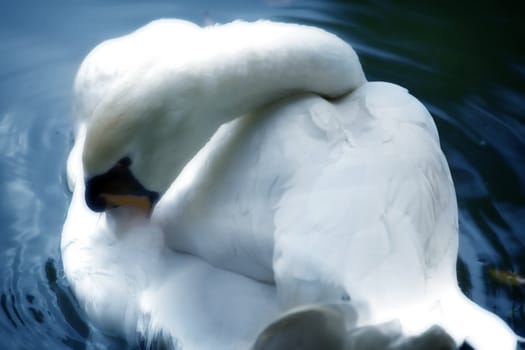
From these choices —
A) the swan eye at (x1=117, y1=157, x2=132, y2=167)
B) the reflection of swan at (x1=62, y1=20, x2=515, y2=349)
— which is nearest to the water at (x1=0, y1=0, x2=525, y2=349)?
the reflection of swan at (x1=62, y1=20, x2=515, y2=349)

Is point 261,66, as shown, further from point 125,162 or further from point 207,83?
point 125,162

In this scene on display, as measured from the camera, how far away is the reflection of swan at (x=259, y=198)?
1623 mm

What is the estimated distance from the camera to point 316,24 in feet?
12.3

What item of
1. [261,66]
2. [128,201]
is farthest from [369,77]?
[128,201]

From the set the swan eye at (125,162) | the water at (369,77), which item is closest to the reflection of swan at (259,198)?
the swan eye at (125,162)

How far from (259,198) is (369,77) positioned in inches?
69.2

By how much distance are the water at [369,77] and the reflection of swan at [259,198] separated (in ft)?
1.08

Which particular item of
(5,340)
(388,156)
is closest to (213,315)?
(388,156)

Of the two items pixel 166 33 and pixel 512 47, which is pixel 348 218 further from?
pixel 512 47

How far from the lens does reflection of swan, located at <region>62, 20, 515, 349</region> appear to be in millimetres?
1623

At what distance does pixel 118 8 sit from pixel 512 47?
1648mm

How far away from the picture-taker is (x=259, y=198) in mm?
1790

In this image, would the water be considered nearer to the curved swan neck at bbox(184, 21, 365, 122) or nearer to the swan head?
the swan head

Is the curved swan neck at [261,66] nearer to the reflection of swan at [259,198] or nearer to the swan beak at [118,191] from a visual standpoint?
the reflection of swan at [259,198]
